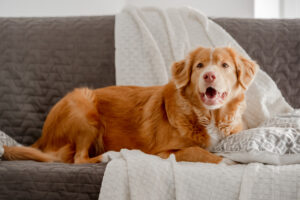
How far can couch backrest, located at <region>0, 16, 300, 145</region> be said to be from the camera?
246 centimetres

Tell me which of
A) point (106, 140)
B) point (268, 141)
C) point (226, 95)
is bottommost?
point (106, 140)

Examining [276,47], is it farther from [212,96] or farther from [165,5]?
[165,5]

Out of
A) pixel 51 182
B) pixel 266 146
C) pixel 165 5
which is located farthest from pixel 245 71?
pixel 165 5

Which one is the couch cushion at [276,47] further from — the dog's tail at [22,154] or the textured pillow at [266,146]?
the dog's tail at [22,154]

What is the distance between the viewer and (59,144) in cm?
209

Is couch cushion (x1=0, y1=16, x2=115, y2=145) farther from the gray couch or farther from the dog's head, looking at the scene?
the dog's head

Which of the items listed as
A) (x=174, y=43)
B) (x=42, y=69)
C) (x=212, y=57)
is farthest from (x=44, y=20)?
(x=212, y=57)

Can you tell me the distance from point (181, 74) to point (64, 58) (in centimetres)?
97

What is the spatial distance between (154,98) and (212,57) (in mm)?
449

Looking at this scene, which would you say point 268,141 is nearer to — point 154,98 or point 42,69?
point 154,98

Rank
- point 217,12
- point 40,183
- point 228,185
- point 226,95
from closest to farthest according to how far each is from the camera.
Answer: point 228,185, point 40,183, point 226,95, point 217,12

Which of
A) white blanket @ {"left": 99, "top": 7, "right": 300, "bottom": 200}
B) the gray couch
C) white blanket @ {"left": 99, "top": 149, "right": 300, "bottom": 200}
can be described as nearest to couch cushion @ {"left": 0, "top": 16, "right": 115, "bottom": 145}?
the gray couch

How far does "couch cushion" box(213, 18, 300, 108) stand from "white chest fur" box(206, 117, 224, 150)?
81cm

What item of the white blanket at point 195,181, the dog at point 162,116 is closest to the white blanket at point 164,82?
the white blanket at point 195,181
